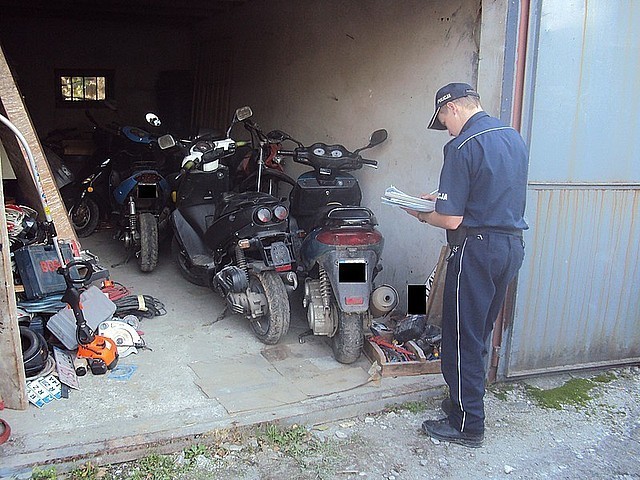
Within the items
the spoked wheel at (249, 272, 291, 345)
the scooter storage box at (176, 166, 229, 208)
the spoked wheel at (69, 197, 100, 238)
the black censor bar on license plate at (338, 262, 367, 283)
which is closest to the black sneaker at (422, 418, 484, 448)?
the black censor bar on license plate at (338, 262, 367, 283)

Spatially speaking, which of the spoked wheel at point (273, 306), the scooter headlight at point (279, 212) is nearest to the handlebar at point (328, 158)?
the scooter headlight at point (279, 212)

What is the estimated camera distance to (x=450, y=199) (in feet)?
9.02

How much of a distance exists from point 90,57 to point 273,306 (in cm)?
771

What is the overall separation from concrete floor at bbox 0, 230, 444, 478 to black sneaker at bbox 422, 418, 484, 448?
321mm

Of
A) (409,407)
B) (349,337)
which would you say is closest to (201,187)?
(349,337)

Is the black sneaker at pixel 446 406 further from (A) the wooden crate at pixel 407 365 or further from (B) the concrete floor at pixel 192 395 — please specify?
(A) the wooden crate at pixel 407 365

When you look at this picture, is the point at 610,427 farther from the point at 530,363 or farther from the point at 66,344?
the point at 66,344

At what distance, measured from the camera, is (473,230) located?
111 inches

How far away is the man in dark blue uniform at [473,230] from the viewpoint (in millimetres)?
2727

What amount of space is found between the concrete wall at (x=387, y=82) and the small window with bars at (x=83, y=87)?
14.9ft

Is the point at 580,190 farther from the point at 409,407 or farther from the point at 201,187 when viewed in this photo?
the point at 201,187

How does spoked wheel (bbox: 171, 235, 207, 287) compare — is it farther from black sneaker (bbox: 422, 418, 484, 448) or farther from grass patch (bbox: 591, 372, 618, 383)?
grass patch (bbox: 591, 372, 618, 383)

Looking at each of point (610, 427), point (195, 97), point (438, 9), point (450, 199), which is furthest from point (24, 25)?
point (610, 427)

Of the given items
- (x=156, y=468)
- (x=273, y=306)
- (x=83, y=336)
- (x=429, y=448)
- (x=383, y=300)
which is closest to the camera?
(x=156, y=468)
